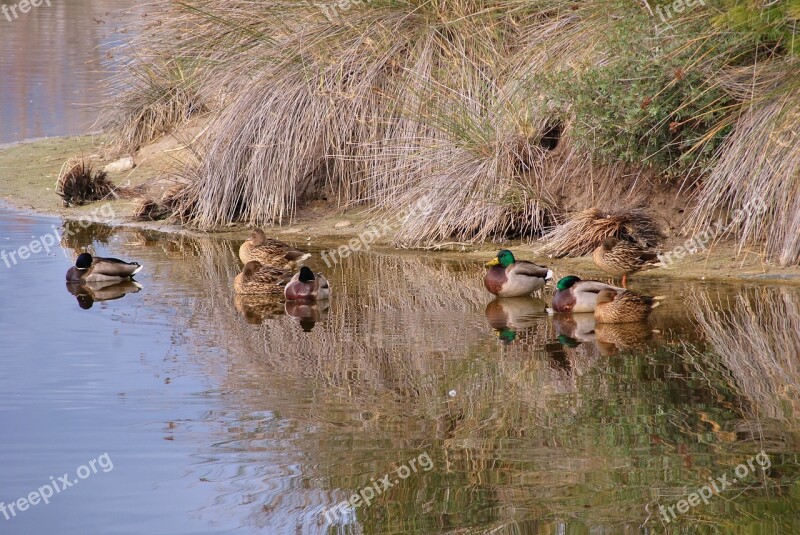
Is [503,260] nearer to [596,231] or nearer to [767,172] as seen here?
[596,231]

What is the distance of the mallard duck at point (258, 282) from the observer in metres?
10.2

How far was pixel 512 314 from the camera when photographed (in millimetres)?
9359

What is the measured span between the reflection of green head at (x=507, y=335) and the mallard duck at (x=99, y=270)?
3693mm

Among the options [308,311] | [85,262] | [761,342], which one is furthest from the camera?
[85,262]

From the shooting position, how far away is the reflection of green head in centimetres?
841

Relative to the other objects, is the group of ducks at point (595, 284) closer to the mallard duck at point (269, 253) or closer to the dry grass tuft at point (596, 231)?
the dry grass tuft at point (596, 231)

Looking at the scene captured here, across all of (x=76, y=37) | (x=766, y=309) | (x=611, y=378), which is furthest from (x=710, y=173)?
(x=76, y=37)

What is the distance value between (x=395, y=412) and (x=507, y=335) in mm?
2077

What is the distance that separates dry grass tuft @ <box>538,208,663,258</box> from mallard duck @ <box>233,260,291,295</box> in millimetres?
2663

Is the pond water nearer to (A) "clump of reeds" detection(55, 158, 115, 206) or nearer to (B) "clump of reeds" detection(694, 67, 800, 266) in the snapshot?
(B) "clump of reeds" detection(694, 67, 800, 266)

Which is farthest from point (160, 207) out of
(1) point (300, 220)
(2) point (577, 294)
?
(2) point (577, 294)

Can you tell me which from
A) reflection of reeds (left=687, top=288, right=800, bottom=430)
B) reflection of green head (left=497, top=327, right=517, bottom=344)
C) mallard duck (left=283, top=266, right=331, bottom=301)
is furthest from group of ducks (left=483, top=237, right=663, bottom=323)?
mallard duck (left=283, top=266, right=331, bottom=301)

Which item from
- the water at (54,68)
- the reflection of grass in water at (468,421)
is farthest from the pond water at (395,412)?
the water at (54,68)

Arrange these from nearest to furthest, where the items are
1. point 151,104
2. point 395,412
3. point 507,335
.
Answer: point 395,412
point 507,335
point 151,104
